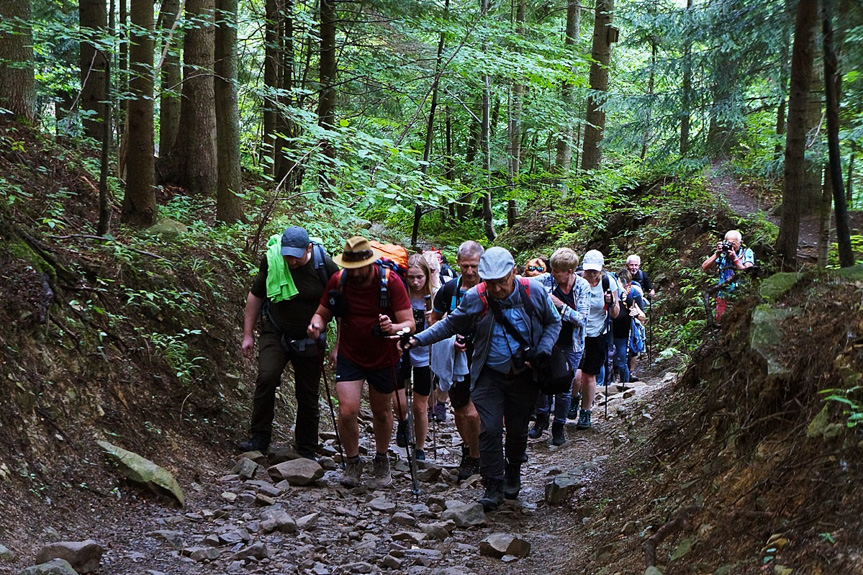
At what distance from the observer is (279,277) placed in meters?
7.15

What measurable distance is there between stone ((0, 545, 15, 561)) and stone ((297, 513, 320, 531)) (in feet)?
6.68

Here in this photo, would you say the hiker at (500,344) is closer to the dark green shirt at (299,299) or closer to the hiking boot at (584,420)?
the dark green shirt at (299,299)

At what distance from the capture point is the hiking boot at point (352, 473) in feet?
22.8

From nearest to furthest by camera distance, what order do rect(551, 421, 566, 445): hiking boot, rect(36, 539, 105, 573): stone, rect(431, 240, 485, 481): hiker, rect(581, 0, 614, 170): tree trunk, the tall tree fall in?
rect(36, 539, 105, 573): stone → rect(431, 240, 485, 481): hiker → rect(551, 421, 566, 445): hiking boot → the tall tree → rect(581, 0, 614, 170): tree trunk

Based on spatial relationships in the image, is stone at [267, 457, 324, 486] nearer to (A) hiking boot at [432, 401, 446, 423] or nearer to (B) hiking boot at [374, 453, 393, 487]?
(B) hiking boot at [374, 453, 393, 487]

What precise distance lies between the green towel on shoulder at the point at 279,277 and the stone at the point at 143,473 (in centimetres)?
200

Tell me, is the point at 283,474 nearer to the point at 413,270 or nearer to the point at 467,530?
the point at 467,530

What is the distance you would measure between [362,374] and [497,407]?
133 centimetres

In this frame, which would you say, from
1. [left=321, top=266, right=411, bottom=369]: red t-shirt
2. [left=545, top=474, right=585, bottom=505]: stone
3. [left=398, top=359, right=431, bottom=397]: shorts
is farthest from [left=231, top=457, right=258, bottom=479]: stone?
[left=545, top=474, right=585, bottom=505]: stone

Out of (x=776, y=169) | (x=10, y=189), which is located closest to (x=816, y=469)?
(x=10, y=189)

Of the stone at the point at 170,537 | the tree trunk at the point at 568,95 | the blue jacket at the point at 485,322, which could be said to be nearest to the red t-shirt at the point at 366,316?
the blue jacket at the point at 485,322

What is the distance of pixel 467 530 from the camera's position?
5910 mm

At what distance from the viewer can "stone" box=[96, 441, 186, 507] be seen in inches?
226

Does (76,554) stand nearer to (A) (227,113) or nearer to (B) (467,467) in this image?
(B) (467,467)
